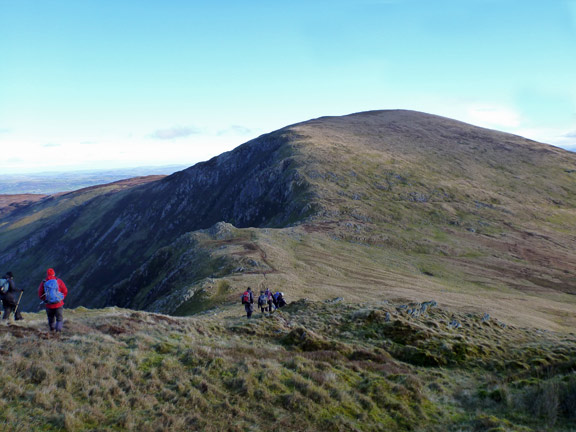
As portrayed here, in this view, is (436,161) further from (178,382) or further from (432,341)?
(178,382)

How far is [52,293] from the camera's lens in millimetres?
15570

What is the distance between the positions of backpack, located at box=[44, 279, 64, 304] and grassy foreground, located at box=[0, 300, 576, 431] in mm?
1440

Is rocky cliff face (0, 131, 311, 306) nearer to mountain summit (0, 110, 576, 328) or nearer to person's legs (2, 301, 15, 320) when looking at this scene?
mountain summit (0, 110, 576, 328)

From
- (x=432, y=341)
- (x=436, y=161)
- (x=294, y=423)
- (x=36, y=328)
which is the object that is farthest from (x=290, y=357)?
(x=436, y=161)

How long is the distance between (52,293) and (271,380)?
10.3m

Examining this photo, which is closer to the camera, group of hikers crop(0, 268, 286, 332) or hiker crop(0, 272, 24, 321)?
group of hikers crop(0, 268, 286, 332)

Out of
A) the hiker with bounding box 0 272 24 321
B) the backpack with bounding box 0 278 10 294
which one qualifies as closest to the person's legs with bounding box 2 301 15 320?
the hiker with bounding box 0 272 24 321

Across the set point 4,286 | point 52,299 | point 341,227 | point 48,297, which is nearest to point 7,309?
point 4,286

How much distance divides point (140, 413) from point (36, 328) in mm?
9633

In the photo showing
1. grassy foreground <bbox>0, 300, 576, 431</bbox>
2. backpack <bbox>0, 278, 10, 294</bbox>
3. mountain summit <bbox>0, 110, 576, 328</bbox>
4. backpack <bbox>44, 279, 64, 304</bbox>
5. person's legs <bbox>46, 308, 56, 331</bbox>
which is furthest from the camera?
mountain summit <bbox>0, 110, 576, 328</bbox>

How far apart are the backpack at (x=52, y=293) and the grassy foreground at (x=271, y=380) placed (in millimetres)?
1440

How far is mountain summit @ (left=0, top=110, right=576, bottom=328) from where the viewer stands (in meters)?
44.3

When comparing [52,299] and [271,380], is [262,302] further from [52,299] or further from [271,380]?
[271,380]

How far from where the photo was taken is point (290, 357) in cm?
1525
